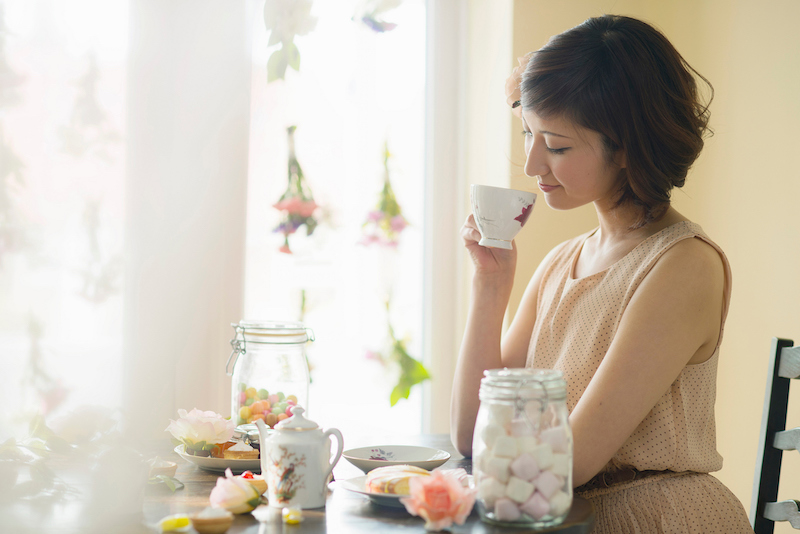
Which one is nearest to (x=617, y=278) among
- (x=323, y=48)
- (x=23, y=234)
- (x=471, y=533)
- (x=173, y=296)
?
(x=471, y=533)

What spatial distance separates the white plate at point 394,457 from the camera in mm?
954

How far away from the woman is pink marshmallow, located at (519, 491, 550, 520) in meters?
0.24

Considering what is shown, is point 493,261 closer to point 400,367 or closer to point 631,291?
point 631,291

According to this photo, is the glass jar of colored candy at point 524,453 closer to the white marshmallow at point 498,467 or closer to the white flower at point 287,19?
the white marshmallow at point 498,467

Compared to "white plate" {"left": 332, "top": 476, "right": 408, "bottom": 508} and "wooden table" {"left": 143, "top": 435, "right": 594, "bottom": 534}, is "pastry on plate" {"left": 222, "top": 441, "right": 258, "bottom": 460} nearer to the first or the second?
"wooden table" {"left": 143, "top": 435, "right": 594, "bottom": 534}

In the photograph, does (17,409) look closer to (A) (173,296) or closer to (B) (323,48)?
(A) (173,296)

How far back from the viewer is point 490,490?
69cm

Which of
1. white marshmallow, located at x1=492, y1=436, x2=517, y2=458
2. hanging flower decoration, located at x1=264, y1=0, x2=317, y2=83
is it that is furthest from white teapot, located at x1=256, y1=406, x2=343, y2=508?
hanging flower decoration, located at x1=264, y1=0, x2=317, y2=83

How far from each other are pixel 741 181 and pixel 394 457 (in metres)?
1.14

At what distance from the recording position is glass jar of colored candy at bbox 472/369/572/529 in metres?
0.68

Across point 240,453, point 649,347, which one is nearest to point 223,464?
point 240,453

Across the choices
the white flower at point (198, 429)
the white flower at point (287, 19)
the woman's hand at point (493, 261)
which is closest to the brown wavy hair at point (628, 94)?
the woman's hand at point (493, 261)

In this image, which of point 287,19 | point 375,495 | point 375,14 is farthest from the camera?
point 375,14

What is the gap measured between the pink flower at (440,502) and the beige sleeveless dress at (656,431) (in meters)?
0.41
